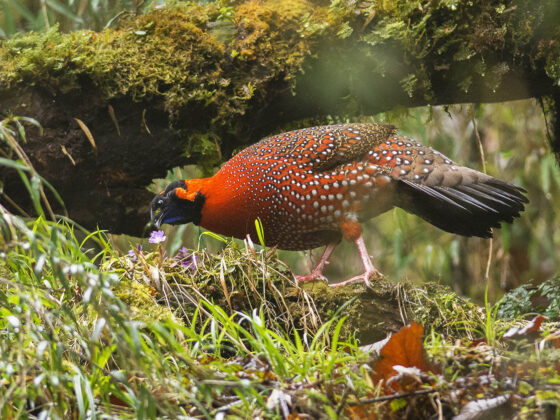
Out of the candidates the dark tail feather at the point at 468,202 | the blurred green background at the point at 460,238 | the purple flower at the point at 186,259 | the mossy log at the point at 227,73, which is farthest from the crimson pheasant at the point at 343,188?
the blurred green background at the point at 460,238

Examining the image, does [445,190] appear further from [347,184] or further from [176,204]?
[176,204]

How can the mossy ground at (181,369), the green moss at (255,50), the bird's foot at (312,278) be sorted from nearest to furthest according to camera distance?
the mossy ground at (181,369), the bird's foot at (312,278), the green moss at (255,50)

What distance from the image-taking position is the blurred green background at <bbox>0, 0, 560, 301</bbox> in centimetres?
583

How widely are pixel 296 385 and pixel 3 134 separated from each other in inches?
49.4

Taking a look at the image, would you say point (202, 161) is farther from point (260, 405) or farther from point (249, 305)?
point (260, 405)

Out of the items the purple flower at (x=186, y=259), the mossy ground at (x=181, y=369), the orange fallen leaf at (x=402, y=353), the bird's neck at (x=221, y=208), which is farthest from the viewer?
the bird's neck at (x=221, y=208)

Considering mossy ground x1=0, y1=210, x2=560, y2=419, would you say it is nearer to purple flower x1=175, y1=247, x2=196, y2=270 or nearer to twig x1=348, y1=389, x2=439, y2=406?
A: twig x1=348, y1=389, x2=439, y2=406

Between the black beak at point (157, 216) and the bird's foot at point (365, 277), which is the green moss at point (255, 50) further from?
the bird's foot at point (365, 277)

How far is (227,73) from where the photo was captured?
4199 millimetres

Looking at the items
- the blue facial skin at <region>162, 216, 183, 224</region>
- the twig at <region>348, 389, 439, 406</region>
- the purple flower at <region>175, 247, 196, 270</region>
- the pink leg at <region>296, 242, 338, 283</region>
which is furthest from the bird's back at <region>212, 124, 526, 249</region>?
the twig at <region>348, 389, 439, 406</region>

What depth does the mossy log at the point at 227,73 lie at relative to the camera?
12.8ft

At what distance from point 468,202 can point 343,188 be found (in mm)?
749

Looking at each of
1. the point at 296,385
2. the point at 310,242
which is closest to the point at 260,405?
the point at 296,385

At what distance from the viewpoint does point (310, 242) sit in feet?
13.8
